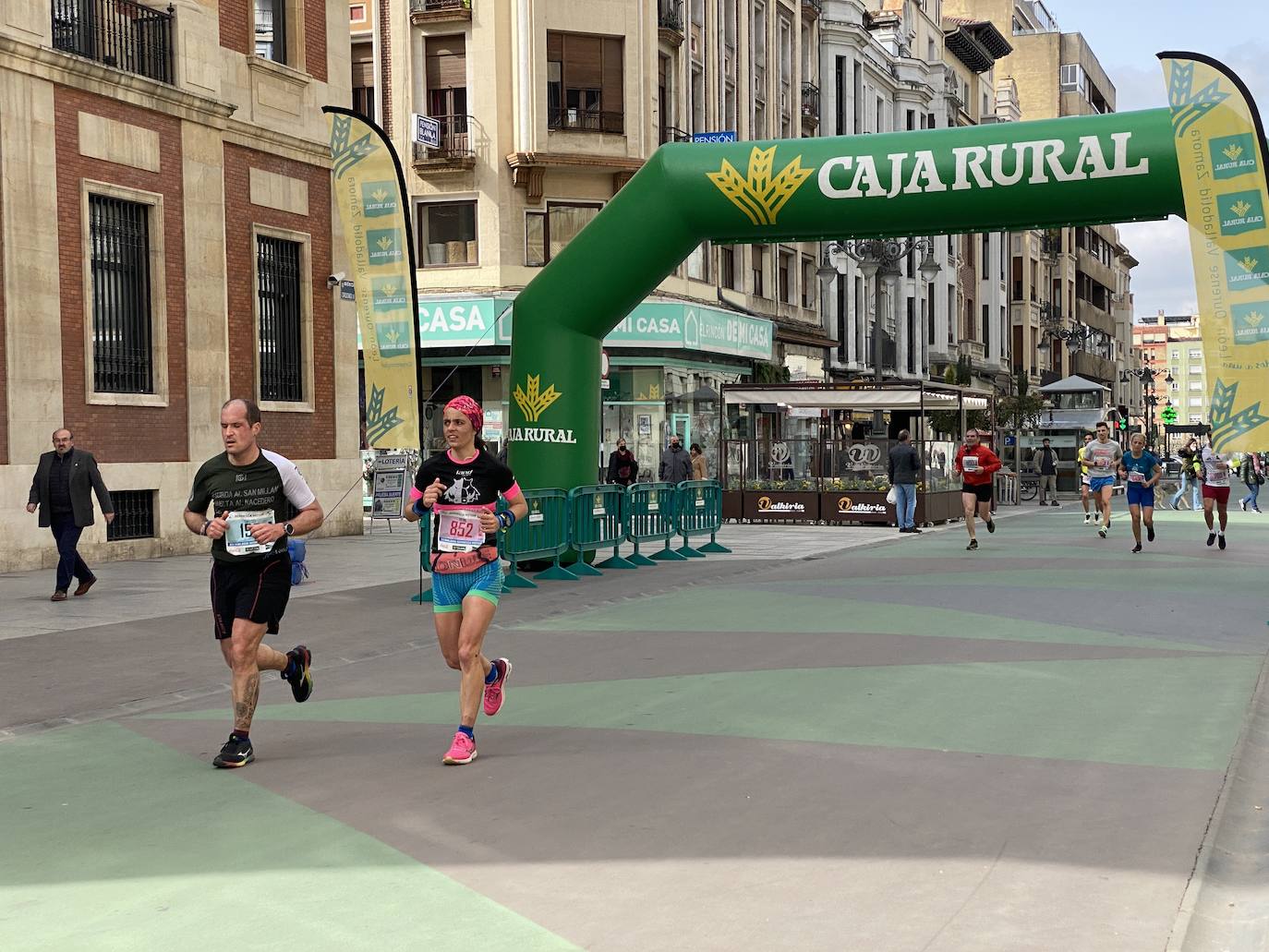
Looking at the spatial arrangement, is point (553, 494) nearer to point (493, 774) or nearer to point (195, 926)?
point (493, 774)

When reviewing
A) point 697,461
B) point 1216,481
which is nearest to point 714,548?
point 1216,481

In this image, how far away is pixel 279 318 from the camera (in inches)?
942

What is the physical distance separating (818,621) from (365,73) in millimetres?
27407

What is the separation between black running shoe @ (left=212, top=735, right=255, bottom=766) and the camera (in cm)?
710

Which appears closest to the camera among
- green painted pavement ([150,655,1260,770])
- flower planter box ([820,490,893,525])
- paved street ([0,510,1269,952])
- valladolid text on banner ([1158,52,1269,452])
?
paved street ([0,510,1269,952])

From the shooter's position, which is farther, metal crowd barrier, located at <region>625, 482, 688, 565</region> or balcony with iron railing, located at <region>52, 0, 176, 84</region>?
balcony with iron railing, located at <region>52, 0, 176, 84</region>

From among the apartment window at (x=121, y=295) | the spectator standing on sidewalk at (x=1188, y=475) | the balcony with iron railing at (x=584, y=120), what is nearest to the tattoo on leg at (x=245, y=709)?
the apartment window at (x=121, y=295)

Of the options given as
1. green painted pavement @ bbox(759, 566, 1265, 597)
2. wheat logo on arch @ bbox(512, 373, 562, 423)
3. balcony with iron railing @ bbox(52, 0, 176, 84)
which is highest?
balcony with iron railing @ bbox(52, 0, 176, 84)

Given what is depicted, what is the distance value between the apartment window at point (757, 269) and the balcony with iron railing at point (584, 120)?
877 cm

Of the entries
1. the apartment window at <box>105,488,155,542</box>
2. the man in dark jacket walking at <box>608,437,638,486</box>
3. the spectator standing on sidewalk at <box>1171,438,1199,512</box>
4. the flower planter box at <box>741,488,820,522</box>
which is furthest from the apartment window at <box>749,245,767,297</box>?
the apartment window at <box>105,488,155,542</box>

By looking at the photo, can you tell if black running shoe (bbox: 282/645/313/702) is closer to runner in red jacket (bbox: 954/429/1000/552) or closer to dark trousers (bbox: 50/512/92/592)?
dark trousers (bbox: 50/512/92/592)

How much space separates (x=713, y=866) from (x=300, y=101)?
69.0ft

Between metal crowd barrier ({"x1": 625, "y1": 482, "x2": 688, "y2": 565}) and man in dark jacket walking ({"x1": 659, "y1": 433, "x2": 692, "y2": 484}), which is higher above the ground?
man in dark jacket walking ({"x1": 659, "y1": 433, "x2": 692, "y2": 484})

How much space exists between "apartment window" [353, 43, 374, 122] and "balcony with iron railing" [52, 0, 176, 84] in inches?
607
